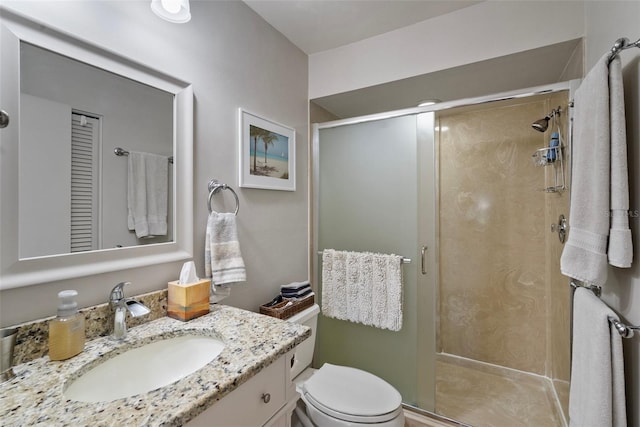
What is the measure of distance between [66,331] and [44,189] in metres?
0.41

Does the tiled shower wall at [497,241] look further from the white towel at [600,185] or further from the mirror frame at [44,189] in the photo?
the mirror frame at [44,189]

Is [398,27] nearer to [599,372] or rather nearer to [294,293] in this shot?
[294,293]

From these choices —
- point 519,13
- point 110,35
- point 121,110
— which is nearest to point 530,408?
point 519,13

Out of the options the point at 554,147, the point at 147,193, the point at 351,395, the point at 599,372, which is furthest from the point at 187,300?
the point at 554,147

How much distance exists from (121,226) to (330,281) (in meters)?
1.28

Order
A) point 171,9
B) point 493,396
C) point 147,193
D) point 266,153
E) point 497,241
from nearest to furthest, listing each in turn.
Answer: point 171,9, point 147,193, point 266,153, point 493,396, point 497,241

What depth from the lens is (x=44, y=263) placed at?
31.9 inches

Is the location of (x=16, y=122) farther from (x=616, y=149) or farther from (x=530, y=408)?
(x=530, y=408)

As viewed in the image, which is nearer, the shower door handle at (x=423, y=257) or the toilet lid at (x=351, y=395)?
the toilet lid at (x=351, y=395)

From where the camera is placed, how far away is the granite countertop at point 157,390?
55 cm

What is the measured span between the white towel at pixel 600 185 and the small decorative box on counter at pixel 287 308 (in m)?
1.22

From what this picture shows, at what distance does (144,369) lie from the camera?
0.87 metres

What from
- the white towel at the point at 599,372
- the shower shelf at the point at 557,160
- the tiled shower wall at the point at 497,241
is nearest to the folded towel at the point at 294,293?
the white towel at the point at 599,372

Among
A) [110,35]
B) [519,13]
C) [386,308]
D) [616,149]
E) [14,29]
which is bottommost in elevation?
[386,308]
